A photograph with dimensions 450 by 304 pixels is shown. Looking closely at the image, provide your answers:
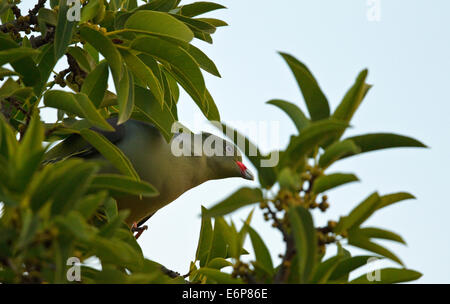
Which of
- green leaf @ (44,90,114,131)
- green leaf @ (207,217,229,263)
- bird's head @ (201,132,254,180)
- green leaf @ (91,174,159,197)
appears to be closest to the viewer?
green leaf @ (91,174,159,197)

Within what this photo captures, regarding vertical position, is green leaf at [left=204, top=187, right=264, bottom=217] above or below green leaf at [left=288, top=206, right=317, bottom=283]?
above

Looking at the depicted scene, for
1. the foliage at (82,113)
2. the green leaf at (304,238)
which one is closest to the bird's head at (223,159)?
the foliage at (82,113)

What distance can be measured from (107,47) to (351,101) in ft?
3.10

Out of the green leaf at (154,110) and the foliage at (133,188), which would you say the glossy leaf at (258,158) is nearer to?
the foliage at (133,188)

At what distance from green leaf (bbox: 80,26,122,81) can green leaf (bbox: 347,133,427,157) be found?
0.94 metres

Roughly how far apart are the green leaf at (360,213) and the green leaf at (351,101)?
0.21 metres

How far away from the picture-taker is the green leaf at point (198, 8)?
9.12 ft

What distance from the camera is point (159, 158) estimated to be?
2.81 meters

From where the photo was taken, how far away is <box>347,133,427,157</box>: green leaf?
1.44 metres

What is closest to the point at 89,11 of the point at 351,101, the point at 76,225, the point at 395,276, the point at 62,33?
the point at 62,33

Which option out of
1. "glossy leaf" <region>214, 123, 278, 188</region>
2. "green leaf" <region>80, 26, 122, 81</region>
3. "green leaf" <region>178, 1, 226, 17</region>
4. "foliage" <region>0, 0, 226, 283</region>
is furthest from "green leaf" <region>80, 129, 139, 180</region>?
"green leaf" <region>178, 1, 226, 17</region>

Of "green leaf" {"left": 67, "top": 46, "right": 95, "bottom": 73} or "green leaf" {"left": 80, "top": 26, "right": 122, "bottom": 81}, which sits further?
"green leaf" {"left": 67, "top": 46, "right": 95, "bottom": 73}

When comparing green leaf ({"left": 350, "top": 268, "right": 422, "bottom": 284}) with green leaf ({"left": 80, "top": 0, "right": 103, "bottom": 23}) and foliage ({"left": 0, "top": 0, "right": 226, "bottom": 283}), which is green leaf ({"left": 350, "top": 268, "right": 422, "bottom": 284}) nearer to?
foliage ({"left": 0, "top": 0, "right": 226, "bottom": 283})

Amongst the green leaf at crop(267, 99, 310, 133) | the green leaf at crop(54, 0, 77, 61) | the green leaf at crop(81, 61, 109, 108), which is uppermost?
the green leaf at crop(54, 0, 77, 61)
